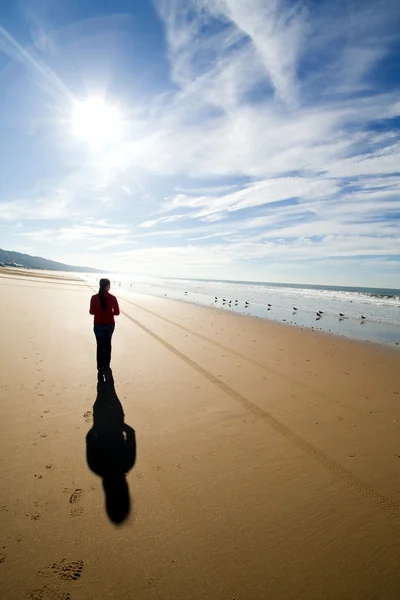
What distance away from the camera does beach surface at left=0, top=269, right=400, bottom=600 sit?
2.73 m

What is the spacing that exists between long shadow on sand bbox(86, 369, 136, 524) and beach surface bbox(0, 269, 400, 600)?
0.09 meters

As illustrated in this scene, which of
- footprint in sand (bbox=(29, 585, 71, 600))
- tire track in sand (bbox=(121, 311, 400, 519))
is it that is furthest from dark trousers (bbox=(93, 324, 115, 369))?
footprint in sand (bbox=(29, 585, 71, 600))

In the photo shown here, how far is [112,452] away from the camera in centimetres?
450

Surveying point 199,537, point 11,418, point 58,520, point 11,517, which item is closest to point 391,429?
point 199,537

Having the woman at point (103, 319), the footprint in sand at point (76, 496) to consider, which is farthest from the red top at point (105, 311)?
the footprint in sand at point (76, 496)

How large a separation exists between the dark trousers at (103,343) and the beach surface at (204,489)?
601mm

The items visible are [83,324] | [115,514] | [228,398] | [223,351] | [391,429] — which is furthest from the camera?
[83,324]

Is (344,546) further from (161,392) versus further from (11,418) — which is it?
(11,418)

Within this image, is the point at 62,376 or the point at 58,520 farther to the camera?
the point at 62,376

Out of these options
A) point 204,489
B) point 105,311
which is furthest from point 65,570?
point 105,311

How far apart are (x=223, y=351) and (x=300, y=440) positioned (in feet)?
21.0

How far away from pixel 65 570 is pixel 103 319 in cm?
546

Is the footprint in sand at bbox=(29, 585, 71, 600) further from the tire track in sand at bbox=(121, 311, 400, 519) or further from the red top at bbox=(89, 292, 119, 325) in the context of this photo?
the red top at bbox=(89, 292, 119, 325)

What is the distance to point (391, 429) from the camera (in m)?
5.86
